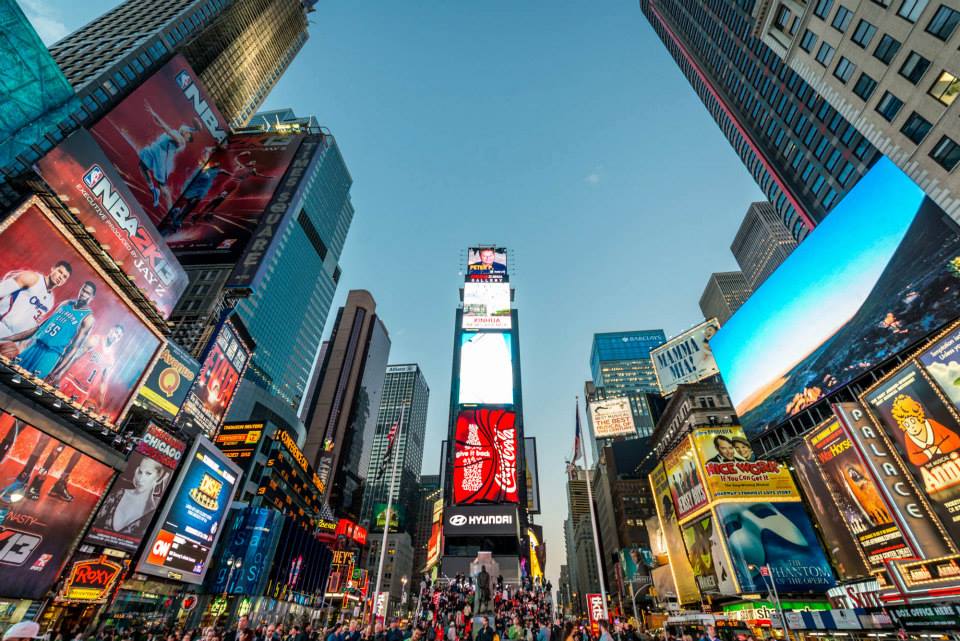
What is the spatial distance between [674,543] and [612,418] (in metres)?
16.4

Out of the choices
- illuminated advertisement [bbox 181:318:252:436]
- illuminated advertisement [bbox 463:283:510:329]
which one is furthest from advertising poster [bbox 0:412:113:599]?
illuminated advertisement [bbox 463:283:510:329]

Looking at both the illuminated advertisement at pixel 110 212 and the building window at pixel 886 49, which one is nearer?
the illuminated advertisement at pixel 110 212

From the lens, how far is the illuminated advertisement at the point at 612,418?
186ft

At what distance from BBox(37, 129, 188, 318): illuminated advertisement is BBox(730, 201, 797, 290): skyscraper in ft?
574

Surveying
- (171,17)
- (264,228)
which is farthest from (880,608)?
(171,17)

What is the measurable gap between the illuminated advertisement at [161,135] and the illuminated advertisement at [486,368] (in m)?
36.1

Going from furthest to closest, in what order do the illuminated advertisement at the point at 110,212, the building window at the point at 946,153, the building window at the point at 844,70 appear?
the building window at the point at 844,70 → the building window at the point at 946,153 → the illuminated advertisement at the point at 110,212

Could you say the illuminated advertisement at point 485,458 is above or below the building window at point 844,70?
below

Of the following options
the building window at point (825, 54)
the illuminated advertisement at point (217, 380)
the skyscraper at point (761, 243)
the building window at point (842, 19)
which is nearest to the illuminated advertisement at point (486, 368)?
the illuminated advertisement at point (217, 380)

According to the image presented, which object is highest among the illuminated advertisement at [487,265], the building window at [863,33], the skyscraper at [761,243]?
the skyscraper at [761,243]

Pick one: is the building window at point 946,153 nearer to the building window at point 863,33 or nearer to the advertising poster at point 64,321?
the building window at point 863,33

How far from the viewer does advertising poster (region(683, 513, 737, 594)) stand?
4056 centimetres

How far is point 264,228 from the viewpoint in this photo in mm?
44219

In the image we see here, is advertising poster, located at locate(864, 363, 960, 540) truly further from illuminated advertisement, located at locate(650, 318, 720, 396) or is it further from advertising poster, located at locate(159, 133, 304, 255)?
advertising poster, located at locate(159, 133, 304, 255)
